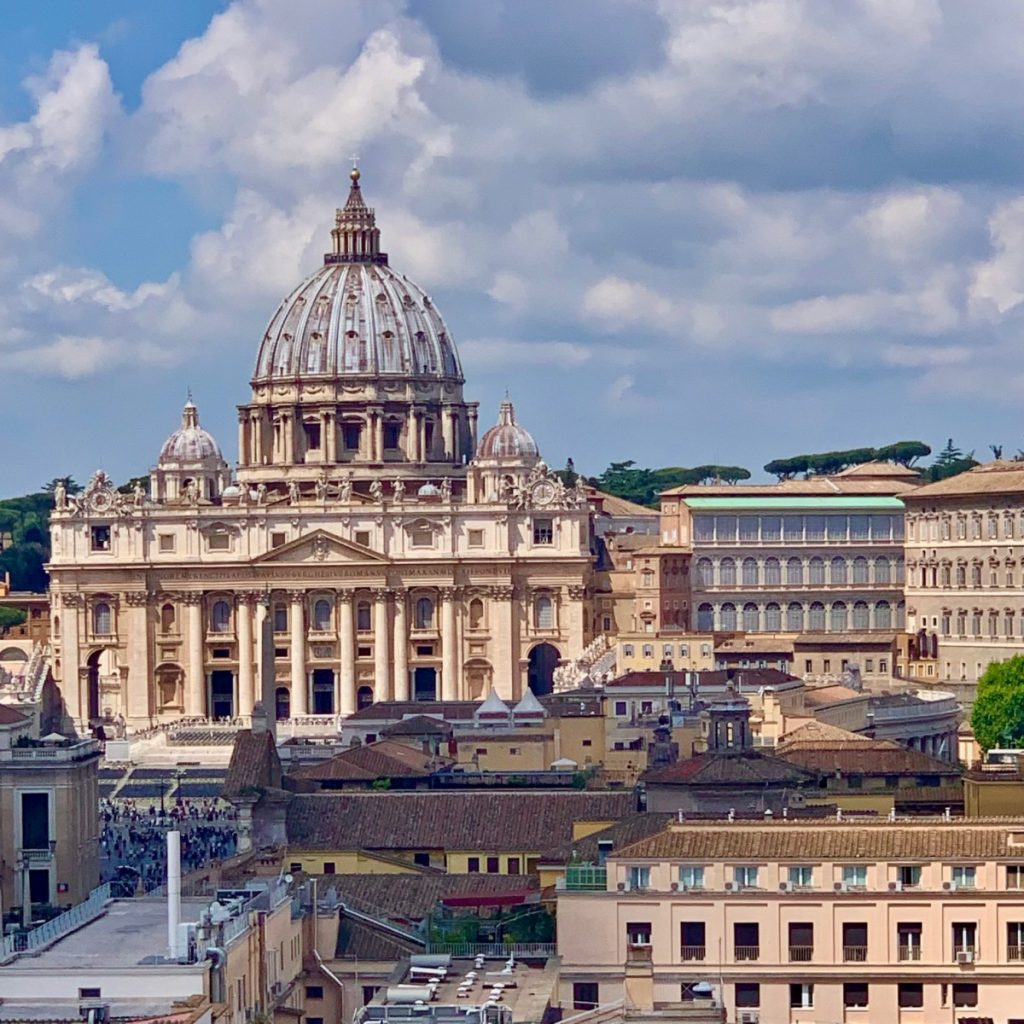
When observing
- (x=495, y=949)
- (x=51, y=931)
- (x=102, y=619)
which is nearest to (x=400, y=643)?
(x=102, y=619)

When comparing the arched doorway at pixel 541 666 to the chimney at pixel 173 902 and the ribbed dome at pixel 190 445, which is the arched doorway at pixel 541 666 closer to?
the ribbed dome at pixel 190 445

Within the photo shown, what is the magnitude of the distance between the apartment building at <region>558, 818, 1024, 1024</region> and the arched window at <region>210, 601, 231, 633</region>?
122696mm

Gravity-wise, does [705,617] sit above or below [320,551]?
below

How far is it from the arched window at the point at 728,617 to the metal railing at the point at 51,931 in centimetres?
11216

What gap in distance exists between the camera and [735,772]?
7106 centimetres

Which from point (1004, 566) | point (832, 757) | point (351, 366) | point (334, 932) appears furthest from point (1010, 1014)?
point (351, 366)

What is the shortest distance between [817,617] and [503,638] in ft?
41.9

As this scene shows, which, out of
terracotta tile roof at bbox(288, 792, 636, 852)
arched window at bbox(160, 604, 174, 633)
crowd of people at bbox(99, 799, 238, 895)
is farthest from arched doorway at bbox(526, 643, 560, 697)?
terracotta tile roof at bbox(288, 792, 636, 852)

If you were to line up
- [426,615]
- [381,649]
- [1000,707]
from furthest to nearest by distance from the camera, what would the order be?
[426,615] < [381,649] < [1000,707]

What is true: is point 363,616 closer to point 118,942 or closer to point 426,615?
point 426,615

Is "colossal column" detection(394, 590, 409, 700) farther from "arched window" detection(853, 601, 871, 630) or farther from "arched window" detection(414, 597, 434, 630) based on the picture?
"arched window" detection(853, 601, 871, 630)

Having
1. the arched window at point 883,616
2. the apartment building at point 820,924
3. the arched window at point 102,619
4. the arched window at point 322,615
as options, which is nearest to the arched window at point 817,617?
the arched window at point 883,616

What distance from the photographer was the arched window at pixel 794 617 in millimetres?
165625

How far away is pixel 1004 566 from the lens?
146750 mm
